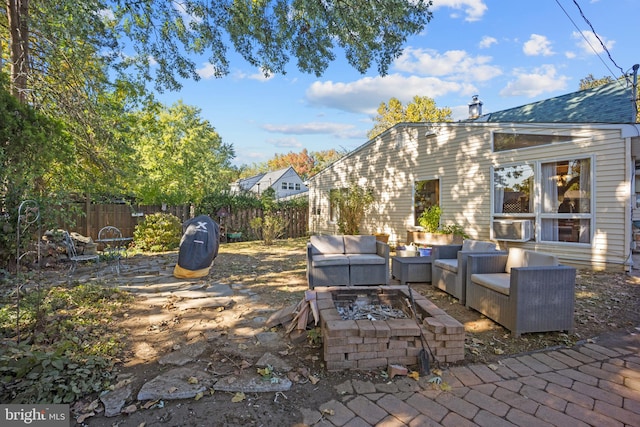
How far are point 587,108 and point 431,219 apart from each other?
4.81m

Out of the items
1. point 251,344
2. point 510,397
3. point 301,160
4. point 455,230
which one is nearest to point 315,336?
point 251,344

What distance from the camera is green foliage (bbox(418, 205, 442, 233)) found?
28.5ft

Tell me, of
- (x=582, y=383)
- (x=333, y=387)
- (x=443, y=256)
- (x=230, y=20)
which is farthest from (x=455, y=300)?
(x=230, y=20)

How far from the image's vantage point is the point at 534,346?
9.96 feet

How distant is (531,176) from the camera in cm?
708

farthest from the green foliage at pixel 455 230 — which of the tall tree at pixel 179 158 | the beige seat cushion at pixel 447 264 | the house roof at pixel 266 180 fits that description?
the house roof at pixel 266 180

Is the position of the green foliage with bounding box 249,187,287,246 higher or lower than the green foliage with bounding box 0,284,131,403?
higher

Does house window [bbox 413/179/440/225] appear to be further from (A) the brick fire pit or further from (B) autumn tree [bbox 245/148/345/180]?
(B) autumn tree [bbox 245/148/345/180]

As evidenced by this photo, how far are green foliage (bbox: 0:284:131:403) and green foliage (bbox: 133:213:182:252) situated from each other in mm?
4884

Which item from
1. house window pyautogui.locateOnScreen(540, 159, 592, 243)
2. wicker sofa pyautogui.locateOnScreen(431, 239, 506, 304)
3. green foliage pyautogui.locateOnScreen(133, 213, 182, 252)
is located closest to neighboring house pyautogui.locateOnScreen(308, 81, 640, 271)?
house window pyautogui.locateOnScreen(540, 159, 592, 243)

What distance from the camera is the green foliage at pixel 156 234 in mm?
9094

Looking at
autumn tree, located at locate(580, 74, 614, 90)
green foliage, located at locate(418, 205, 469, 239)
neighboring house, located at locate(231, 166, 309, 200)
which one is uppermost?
autumn tree, located at locate(580, 74, 614, 90)

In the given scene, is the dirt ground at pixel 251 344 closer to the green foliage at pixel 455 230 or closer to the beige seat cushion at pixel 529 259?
the beige seat cushion at pixel 529 259

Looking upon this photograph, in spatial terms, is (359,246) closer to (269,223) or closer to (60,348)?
(60,348)
